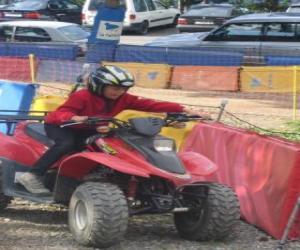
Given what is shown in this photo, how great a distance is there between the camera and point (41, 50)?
16.7m

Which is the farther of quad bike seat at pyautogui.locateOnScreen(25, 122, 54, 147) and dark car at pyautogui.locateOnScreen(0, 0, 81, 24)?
dark car at pyautogui.locateOnScreen(0, 0, 81, 24)

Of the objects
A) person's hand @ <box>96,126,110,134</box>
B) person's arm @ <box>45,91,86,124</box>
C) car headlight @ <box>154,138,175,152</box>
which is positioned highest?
person's arm @ <box>45,91,86,124</box>

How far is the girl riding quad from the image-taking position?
5652 mm

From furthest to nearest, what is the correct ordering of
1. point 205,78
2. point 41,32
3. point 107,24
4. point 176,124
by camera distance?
point 41,32 < point 107,24 < point 205,78 < point 176,124

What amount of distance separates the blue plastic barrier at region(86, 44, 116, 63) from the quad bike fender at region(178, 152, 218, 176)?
994 centimetres

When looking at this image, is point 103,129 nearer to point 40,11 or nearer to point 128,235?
point 128,235

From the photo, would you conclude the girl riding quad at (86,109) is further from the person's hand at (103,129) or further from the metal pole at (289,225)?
the metal pole at (289,225)

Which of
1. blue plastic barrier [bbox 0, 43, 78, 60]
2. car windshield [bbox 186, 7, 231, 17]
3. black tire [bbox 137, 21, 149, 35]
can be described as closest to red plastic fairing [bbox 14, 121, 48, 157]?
blue plastic barrier [bbox 0, 43, 78, 60]

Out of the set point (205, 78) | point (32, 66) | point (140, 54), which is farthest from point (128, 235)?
point (140, 54)

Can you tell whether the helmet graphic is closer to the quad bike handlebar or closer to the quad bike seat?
the quad bike handlebar

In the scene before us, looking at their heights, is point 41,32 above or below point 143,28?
above

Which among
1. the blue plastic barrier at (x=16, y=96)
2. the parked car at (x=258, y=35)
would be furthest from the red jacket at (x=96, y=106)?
the parked car at (x=258, y=35)

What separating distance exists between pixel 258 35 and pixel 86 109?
11.6 meters

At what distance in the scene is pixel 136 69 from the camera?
15.1 m
